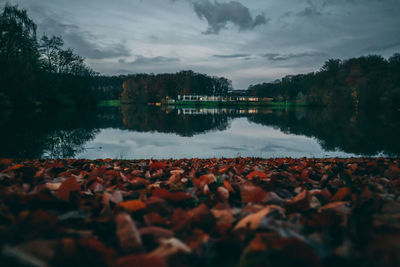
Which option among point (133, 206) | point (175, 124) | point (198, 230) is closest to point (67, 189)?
point (133, 206)

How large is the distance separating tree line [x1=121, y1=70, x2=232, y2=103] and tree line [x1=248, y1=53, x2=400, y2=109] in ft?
201

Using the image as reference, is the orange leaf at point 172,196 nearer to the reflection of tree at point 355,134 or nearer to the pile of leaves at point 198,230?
the pile of leaves at point 198,230

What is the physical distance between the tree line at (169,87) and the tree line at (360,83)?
201 feet

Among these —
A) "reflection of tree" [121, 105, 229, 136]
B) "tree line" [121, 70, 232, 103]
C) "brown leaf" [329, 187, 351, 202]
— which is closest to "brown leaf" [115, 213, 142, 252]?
"brown leaf" [329, 187, 351, 202]

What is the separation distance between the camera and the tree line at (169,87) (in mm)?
122250

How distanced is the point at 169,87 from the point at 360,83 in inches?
3524

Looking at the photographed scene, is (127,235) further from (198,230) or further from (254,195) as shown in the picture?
(254,195)

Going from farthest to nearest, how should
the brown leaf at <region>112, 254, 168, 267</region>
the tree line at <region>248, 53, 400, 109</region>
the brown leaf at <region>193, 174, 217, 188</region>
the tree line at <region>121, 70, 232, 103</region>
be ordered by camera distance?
the tree line at <region>121, 70, 232, 103</region>
the tree line at <region>248, 53, 400, 109</region>
the brown leaf at <region>193, 174, 217, 188</region>
the brown leaf at <region>112, 254, 168, 267</region>

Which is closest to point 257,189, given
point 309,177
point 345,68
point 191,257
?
point 191,257

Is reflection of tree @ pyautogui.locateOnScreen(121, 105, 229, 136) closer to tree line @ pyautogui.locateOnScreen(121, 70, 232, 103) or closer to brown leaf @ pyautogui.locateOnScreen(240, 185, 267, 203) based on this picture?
brown leaf @ pyautogui.locateOnScreen(240, 185, 267, 203)

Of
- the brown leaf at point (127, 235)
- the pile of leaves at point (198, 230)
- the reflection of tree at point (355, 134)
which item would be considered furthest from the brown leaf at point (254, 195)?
the reflection of tree at point (355, 134)

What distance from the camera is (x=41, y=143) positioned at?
11758 mm

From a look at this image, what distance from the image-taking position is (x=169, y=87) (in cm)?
13088

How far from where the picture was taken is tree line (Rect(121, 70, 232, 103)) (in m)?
122
